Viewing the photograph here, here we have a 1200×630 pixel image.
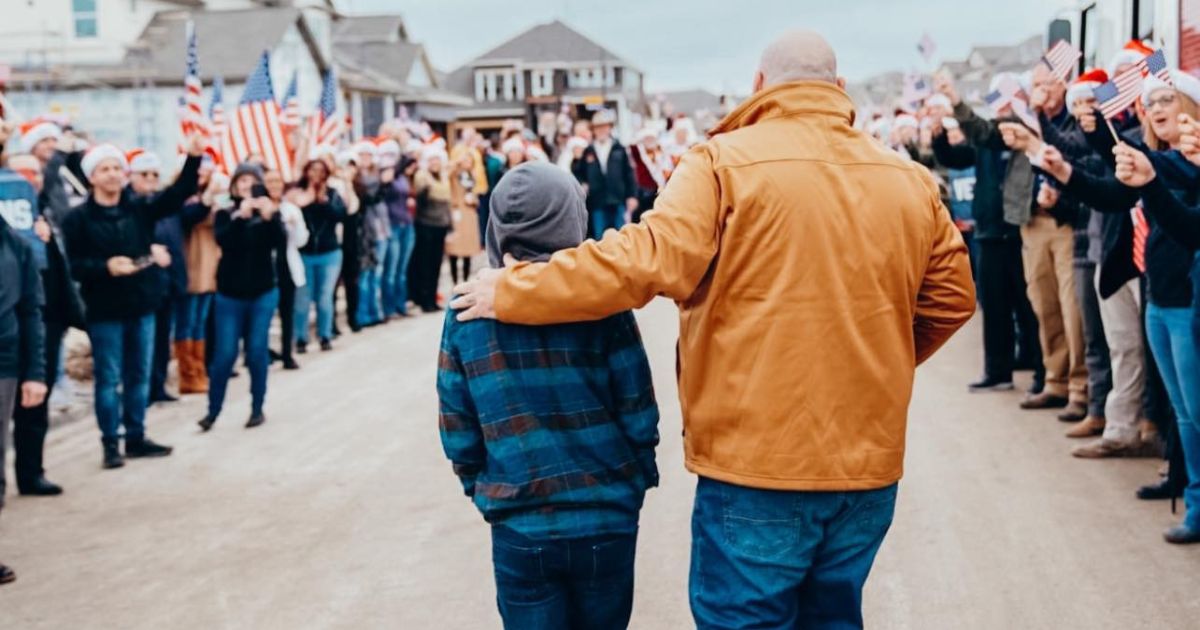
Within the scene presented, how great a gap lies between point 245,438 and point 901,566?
5416 mm

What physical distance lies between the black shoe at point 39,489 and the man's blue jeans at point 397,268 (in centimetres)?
871

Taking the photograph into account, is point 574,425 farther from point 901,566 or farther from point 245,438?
point 245,438

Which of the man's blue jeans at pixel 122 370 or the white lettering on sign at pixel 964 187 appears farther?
the white lettering on sign at pixel 964 187

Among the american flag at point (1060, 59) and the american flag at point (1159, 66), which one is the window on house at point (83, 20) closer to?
the american flag at point (1060, 59)

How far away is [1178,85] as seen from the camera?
260 inches

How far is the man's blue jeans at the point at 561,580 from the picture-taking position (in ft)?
12.0

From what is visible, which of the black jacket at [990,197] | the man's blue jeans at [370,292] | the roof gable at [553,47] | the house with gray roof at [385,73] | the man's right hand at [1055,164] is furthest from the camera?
the roof gable at [553,47]

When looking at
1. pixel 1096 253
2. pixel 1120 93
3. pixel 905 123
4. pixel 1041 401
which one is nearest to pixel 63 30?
pixel 905 123

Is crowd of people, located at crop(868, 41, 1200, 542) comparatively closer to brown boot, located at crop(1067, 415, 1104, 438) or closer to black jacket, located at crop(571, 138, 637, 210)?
brown boot, located at crop(1067, 415, 1104, 438)

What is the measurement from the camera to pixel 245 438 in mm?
9992

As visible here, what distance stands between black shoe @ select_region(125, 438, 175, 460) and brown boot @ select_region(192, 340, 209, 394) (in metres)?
2.98

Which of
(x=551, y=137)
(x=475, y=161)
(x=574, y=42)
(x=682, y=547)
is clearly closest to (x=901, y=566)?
(x=682, y=547)

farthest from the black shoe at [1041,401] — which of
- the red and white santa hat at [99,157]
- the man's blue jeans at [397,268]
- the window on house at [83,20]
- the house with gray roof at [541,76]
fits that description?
the house with gray roof at [541,76]

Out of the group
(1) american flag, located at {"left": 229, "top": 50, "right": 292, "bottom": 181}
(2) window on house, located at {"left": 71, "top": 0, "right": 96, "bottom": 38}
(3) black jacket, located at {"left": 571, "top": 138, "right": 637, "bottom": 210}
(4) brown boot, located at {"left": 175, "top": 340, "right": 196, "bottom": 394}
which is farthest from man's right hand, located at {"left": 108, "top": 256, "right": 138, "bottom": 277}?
(2) window on house, located at {"left": 71, "top": 0, "right": 96, "bottom": 38}
